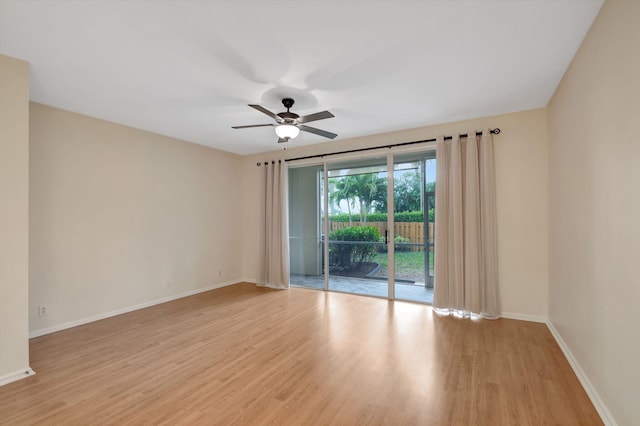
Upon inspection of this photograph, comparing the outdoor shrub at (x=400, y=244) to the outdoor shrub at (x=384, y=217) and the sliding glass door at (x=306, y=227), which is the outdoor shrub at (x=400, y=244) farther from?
the sliding glass door at (x=306, y=227)

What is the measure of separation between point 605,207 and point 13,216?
453 centimetres

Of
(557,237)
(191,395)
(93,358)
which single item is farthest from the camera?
(557,237)

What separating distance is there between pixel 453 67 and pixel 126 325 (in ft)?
15.5

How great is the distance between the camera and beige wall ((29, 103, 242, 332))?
3.37 m

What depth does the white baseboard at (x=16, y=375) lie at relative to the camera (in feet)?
7.62

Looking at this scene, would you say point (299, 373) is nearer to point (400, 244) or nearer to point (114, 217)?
point (400, 244)

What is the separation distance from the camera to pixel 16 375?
2.39m

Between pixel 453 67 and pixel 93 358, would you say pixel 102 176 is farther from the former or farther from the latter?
pixel 453 67

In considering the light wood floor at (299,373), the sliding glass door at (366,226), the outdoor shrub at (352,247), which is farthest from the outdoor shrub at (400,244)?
the light wood floor at (299,373)

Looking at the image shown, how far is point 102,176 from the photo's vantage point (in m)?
3.88

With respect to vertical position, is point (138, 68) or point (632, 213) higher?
point (138, 68)

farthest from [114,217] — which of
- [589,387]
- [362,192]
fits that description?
[589,387]

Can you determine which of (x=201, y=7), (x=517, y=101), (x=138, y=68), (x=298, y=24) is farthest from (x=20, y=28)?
(x=517, y=101)

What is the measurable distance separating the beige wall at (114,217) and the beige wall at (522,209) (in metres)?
4.64
